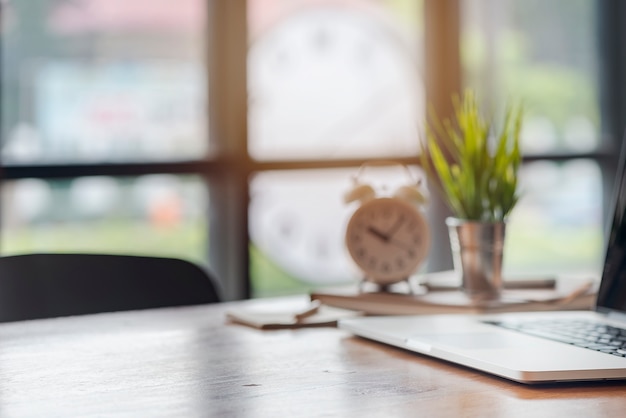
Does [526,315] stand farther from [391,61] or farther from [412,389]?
[391,61]

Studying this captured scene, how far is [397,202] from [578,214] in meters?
2.79

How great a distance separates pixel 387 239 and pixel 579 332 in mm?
461

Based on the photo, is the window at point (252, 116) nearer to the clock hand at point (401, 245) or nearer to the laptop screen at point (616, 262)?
the clock hand at point (401, 245)

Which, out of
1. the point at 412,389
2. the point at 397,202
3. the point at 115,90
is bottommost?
the point at 412,389

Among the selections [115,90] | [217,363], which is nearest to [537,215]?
[115,90]

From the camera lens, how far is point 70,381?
107 cm

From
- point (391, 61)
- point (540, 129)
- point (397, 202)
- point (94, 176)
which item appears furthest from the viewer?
point (540, 129)

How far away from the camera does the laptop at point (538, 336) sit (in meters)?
1.03

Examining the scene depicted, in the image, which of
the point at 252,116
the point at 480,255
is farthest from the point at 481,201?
the point at 252,116

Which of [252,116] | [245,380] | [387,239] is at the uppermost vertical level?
[252,116]

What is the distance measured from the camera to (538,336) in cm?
121

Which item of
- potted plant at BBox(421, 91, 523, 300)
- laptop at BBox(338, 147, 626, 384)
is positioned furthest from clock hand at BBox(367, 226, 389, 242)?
laptop at BBox(338, 147, 626, 384)

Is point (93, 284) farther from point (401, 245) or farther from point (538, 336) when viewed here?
point (538, 336)

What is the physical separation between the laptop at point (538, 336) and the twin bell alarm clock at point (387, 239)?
192mm
